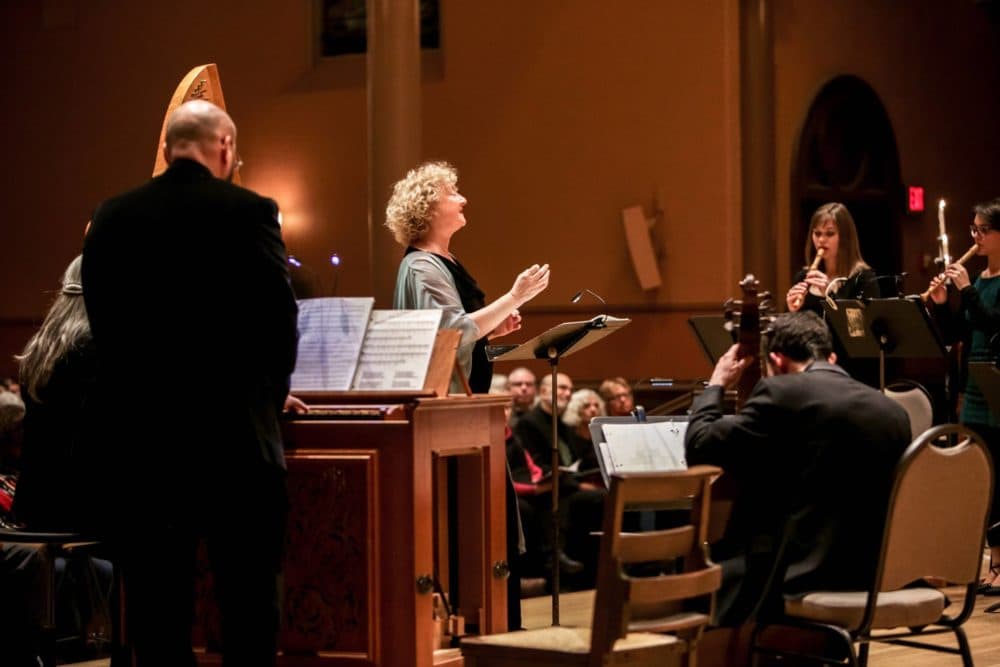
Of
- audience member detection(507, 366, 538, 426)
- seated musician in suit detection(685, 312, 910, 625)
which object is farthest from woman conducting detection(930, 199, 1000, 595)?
seated musician in suit detection(685, 312, 910, 625)

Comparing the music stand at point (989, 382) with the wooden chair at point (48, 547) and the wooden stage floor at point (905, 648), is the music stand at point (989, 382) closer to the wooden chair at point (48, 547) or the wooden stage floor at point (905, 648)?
the wooden stage floor at point (905, 648)

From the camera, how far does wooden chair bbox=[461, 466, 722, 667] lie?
3119mm

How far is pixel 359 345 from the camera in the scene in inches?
159

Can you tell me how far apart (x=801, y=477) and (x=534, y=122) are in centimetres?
632

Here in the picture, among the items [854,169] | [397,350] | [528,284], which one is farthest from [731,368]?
[854,169]

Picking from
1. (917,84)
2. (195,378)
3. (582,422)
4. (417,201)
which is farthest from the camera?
(917,84)

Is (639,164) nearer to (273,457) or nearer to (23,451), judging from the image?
(23,451)

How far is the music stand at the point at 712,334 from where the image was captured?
5781 mm

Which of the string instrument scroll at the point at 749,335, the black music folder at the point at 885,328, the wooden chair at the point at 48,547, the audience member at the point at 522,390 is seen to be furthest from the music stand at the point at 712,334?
the wooden chair at the point at 48,547

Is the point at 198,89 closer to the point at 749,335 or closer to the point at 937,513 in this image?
the point at 749,335

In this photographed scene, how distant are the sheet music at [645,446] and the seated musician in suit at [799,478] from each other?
23.1 inches

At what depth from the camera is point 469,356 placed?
4602 millimetres

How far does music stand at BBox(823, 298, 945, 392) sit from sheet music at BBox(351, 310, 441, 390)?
2.76 m

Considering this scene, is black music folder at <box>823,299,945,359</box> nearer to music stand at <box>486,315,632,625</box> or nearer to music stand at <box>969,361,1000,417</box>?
music stand at <box>969,361,1000,417</box>
